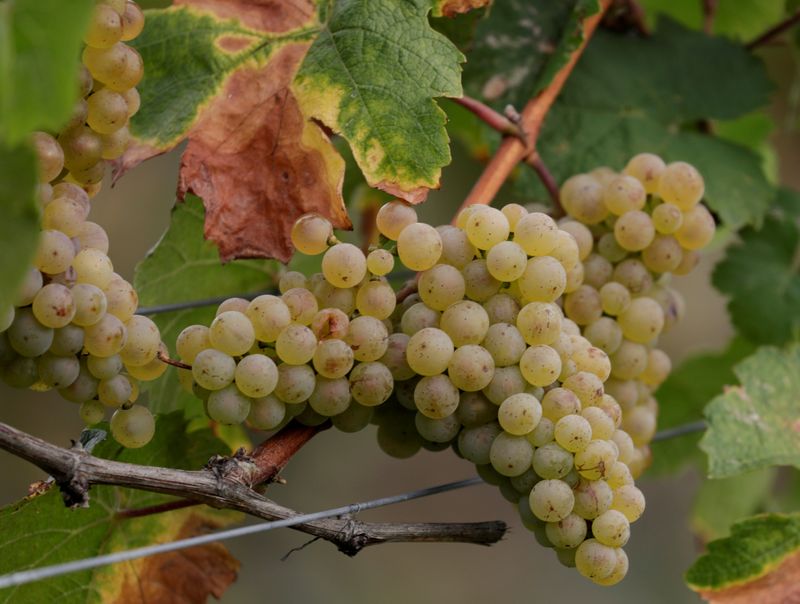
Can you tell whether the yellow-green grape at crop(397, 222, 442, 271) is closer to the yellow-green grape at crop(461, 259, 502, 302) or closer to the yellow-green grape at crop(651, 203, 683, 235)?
the yellow-green grape at crop(461, 259, 502, 302)

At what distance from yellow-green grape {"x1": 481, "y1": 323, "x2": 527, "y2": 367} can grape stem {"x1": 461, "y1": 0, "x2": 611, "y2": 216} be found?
0.16 metres

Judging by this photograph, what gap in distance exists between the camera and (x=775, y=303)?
1163mm

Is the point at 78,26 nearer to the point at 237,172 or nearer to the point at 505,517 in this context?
the point at 237,172

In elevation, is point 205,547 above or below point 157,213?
above

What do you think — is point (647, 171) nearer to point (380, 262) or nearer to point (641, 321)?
point (641, 321)

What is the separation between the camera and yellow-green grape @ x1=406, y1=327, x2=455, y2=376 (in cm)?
65

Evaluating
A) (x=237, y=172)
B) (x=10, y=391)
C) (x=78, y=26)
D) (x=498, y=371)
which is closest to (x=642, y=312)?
(x=498, y=371)

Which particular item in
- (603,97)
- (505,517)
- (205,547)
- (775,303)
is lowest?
(505,517)

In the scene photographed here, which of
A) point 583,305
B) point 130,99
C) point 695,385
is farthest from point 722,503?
point 130,99

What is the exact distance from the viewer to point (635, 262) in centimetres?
84

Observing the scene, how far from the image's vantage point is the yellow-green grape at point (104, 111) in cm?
66

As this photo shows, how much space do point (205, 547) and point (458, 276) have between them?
0.31m

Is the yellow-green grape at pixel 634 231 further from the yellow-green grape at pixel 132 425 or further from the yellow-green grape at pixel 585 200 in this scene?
the yellow-green grape at pixel 132 425

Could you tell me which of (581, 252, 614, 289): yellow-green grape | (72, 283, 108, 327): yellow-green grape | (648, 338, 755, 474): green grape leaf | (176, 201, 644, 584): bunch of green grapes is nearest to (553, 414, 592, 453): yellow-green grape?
(176, 201, 644, 584): bunch of green grapes
